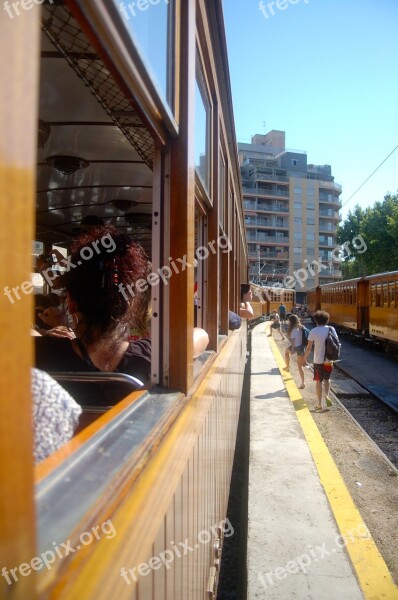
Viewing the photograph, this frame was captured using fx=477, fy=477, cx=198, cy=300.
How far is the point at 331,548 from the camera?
294cm

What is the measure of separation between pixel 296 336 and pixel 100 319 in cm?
881

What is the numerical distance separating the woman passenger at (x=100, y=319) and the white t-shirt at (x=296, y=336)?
342 inches

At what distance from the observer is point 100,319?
183 cm

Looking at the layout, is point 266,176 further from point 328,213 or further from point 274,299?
point 274,299

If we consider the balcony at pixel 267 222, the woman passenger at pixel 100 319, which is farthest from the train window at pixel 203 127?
the balcony at pixel 267 222

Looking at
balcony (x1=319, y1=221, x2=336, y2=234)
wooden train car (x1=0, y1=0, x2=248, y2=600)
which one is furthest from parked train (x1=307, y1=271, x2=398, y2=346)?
balcony (x1=319, y1=221, x2=336, y2=234)

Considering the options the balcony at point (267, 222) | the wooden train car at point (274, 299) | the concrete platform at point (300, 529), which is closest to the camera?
the concrete platform at point (300, 529)

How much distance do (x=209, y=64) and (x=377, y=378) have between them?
10.1 m

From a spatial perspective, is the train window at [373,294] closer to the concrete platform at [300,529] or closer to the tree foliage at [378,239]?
the concrete platform at [300,529]

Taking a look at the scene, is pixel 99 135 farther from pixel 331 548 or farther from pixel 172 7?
pixel 331 548

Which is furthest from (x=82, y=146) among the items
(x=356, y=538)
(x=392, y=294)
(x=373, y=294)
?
(x=373, y=294)

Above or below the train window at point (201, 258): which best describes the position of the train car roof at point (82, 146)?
above

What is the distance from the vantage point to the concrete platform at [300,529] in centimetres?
259

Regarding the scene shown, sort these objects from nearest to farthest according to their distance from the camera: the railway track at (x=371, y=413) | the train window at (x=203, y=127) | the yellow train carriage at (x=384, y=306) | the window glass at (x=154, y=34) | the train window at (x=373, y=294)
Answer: the window glass at (x=154, y=34), the train window at (x=203, y=127), the railway track at (x=371, y=413), the yellow train carriage at (x=384, y=306), the train window at (x=373, y=294)
